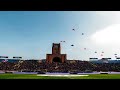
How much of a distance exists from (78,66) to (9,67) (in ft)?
81.1
